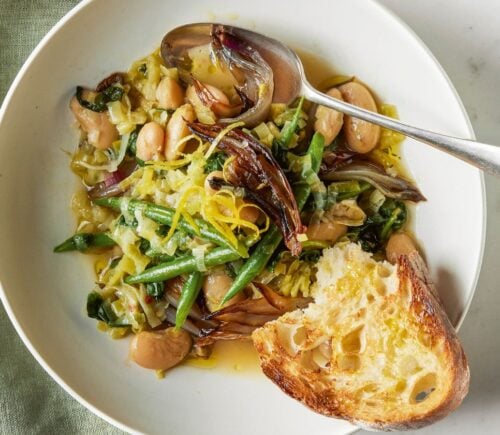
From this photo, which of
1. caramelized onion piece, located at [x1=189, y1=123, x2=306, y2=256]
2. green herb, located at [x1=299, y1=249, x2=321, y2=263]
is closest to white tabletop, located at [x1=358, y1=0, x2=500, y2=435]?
green herb, located at [x1=299, y1=249, x2=321, y2=263]

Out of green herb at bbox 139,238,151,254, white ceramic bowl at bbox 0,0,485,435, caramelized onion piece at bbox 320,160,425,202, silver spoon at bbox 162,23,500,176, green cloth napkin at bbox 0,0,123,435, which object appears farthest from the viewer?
green cloth napkin at bbox 0,0,123,435

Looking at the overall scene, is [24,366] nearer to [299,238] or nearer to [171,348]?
[171,348]

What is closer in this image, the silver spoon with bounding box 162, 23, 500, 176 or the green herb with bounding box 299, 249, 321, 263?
the silver spoon with bounding box 162, 23, 500, 176

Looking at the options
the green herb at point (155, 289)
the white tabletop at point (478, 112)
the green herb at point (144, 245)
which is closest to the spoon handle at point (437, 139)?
the white tabletop at point (478, 112)

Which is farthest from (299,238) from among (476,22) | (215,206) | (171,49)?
(476,22)

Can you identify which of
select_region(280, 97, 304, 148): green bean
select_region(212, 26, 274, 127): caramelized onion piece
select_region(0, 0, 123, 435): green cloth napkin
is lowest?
select_region(0, 0, 123, 435): green cloth napkin

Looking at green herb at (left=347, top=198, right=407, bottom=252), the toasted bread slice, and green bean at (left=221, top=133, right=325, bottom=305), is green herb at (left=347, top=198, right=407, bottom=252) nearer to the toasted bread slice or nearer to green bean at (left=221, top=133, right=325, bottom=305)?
the toasted bread slice
